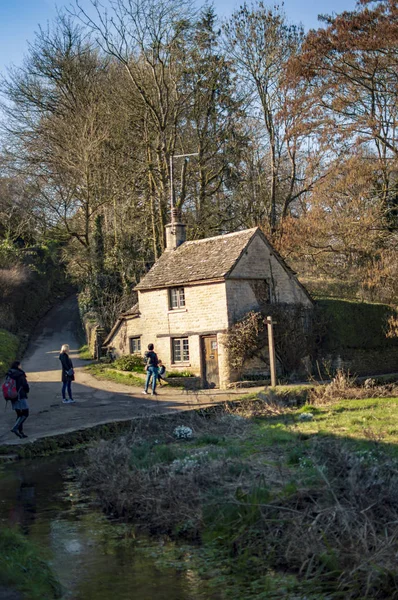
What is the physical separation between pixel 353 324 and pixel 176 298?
28.4 ft

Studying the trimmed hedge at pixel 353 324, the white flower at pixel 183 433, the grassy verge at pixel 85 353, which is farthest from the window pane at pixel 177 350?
the white flower at pixel 183 433

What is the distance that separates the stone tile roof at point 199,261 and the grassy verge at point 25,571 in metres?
19.4

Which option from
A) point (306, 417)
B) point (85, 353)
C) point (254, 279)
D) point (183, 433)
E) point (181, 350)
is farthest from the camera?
point (85, 353)

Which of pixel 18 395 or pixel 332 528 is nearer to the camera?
pixel 332 528

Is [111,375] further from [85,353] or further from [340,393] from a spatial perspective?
[340,393]

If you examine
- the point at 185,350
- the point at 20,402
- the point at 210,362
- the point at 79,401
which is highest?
the point at 185,350

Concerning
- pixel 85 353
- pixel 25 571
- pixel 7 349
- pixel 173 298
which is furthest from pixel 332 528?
pixel 85 353

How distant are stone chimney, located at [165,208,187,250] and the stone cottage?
0.34 m

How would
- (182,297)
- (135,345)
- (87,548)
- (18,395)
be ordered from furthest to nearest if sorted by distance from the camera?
(135,345), (182,297), (18,395), (87,548)

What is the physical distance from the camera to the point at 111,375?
28.9 metres

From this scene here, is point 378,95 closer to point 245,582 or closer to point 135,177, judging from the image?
point 135,177

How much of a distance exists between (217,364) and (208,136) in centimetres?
1403

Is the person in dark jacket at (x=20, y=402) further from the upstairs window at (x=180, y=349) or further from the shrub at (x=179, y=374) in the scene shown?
the upstairs window at (x=180, y=349)

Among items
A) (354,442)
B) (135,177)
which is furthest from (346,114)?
(354,442)
